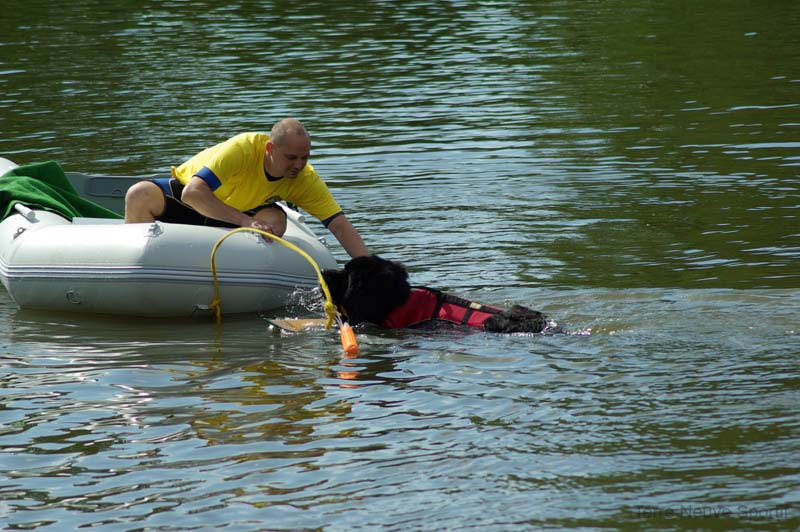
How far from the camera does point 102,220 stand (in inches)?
310

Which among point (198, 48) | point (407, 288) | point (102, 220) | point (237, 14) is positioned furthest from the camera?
point (237, 14)

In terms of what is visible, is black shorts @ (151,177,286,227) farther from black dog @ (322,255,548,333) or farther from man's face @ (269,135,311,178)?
black dog @ (322,255,548,333)

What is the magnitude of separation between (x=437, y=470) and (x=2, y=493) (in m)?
1.64

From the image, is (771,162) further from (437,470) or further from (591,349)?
(437,470)

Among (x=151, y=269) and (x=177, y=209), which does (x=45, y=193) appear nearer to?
(x=177, y=209)

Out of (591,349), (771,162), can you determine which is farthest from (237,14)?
(591,349)

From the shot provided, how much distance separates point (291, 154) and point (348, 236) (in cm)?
63

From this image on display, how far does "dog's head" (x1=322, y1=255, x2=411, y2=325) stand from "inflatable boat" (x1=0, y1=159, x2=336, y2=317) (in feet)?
2.42

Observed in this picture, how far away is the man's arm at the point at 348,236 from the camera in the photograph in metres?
6.80

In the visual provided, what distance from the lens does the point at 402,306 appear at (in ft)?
20.0

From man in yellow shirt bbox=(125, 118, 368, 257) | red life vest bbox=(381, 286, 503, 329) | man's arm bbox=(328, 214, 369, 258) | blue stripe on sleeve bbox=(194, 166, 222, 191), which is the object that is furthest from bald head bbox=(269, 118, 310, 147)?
red life vest bbox=(381, 286, 503, 329)

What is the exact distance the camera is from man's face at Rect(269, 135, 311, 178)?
6.49m

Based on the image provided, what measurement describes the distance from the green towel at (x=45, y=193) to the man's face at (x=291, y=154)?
1.82 meters

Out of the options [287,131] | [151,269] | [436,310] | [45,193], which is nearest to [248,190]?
[287,131]
